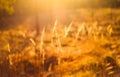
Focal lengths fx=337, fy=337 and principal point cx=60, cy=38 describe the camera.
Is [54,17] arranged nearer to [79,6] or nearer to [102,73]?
[79,6]

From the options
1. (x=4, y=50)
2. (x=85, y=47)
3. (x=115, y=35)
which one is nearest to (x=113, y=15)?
(x=115, y=35)

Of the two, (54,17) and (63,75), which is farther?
(54,17)

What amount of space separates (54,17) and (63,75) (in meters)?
0.71

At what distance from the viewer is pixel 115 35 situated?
329 centimetres

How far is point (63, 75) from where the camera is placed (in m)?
2.82

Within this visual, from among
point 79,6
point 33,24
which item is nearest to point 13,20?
point 33,24

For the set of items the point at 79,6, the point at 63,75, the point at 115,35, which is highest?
the point at 79,6

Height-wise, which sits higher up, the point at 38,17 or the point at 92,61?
the point at 38,17

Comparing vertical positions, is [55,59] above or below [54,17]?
below

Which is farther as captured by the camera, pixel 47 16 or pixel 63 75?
pixel 47 16

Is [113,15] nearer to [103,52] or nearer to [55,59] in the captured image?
[103,52]

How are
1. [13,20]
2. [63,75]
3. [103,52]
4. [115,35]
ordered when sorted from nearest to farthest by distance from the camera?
[63,75]
[103,52]
[115,35]
[13,20]

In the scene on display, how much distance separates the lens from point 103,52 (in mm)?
3041

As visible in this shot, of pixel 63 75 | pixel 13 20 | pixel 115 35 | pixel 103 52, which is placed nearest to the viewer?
pixel 63 75
